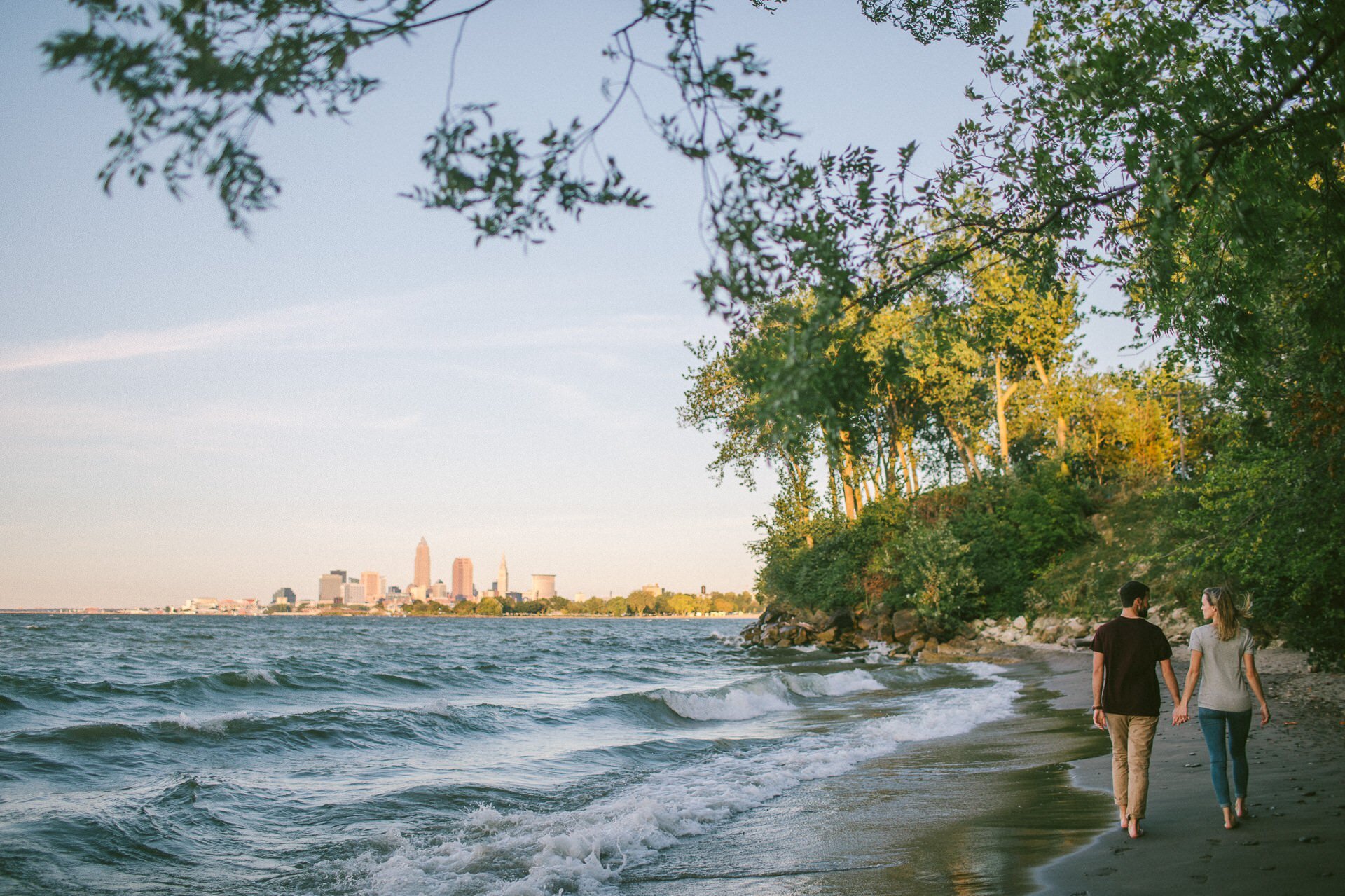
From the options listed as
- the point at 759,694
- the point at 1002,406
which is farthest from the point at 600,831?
the point at 1002,406

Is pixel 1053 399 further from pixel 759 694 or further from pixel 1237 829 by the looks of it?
pixel 1237 829

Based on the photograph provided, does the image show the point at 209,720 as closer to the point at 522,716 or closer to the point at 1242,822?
the point at 522,716

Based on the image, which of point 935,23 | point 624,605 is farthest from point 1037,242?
point 624,605

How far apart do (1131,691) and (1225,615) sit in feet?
2.97

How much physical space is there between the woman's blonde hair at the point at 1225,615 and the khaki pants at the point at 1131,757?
819mm

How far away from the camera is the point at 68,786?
444 inches

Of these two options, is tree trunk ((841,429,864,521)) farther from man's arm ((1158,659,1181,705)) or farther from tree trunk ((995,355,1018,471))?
man's arm ((1158,659,1181,705))

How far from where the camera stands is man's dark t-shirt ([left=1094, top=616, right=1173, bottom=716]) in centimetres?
695

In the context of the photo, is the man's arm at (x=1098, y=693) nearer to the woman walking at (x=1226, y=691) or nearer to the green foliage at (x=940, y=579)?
the woman walking at (x=1226, y=691)

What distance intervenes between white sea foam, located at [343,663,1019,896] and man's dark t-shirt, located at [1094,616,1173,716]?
13.5 ft

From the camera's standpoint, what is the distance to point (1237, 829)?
22.0 feet

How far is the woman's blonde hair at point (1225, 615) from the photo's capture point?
6.87m

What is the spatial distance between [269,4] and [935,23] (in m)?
6.51

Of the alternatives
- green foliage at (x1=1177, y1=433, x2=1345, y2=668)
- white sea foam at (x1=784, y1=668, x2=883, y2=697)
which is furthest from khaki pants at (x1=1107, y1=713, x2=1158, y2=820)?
white sea foam at (x1=784, y1=668, x2=883, y2=697)
